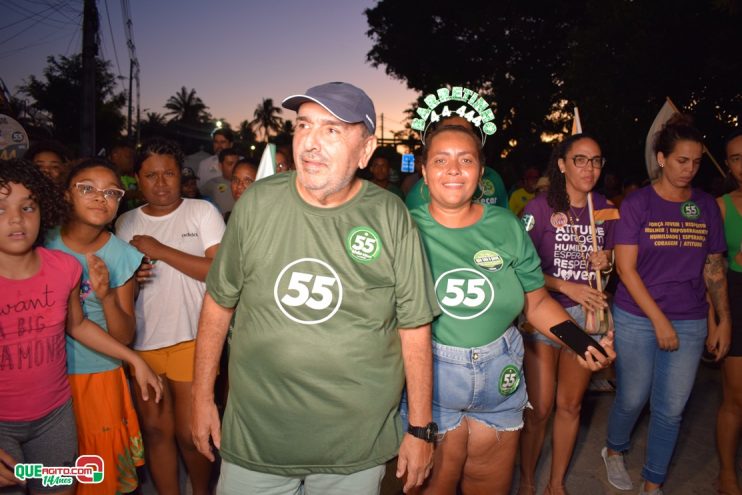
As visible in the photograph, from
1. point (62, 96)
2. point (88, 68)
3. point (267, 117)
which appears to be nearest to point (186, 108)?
point (267, 117)

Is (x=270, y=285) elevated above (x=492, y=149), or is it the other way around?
(x=492, y=149)

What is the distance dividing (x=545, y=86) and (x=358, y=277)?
944 inches

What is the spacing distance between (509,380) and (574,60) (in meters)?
14.1

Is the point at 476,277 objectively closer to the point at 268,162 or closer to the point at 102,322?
the point at 268,162

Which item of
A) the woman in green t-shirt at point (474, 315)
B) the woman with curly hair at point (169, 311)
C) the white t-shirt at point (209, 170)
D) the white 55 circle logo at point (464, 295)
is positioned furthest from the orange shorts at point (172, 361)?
the white t-shirt at point (209, 170)

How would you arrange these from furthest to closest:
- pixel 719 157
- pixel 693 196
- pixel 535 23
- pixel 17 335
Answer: pixel 535 23
pixel 719 157
pixel 693 196
pixel 17 335

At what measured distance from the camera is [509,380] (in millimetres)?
2656

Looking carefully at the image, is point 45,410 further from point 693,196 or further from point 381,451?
point 693,196

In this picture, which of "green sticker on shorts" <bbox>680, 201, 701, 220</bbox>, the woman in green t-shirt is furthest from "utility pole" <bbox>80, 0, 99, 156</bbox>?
"green sticker on shorts" <bbox>680, 201, 701, 220</bbox>

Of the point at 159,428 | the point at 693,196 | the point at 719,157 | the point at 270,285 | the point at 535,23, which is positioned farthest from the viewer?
the point at 535,23

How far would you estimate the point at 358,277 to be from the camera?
2.08 metres

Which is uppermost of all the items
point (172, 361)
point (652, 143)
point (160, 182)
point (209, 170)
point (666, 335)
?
point (209, 170)

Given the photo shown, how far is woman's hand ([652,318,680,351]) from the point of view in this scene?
11.3 ft

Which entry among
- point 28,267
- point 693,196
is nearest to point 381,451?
point 28,267
